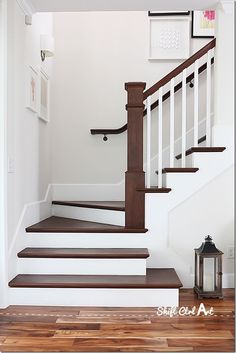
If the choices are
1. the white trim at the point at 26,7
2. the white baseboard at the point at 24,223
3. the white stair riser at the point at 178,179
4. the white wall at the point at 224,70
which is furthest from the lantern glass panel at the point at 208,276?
the white trim at the point at 26,7

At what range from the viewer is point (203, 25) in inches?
195

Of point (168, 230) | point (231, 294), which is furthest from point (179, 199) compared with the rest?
point (231, 294)

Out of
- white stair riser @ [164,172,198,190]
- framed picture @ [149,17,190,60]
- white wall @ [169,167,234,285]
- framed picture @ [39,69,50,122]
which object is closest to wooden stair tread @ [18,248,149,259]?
white wall @ [169,167,234,285]

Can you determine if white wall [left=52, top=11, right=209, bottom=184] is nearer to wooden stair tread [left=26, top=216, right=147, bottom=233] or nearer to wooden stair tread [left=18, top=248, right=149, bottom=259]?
wooden stair tread [left=26, top=216, right=147, bottom=233]

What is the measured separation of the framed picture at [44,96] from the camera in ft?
14.1

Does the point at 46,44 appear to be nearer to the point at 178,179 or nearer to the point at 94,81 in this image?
the point at 94,81

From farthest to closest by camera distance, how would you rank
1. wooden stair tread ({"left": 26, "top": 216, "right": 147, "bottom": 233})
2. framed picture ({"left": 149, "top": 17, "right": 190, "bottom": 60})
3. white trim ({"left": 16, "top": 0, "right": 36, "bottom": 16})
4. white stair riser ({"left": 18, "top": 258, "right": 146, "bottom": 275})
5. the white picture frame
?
framed picture ({"left": 149, "top": 17, "right": 190, "bottom": 60}) → the white picture frame → wooden stair tread ({"left": 26, "top": 216, "right": 147, "bottom": 233}) → white trim ({"left": 16, "top": 0, "right": 36, "bottom": 16}) → white stair riser ({"left": 18, "top": 258, "right": 146, "bottom": 275})

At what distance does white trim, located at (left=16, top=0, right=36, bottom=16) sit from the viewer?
349cm

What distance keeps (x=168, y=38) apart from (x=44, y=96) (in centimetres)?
166

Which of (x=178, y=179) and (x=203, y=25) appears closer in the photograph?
(x=178, y=179)

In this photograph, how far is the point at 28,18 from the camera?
3754 millimetres

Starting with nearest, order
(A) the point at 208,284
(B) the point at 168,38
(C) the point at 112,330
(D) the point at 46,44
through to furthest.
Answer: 1. (C) the point at 112,330
2. (A) the point at 208,284
3. (D) the point at 46,44
4. (B) the point at 168,38

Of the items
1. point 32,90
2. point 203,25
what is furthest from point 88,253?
point 203,25

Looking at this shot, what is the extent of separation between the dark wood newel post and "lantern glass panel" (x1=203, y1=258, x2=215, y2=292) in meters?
0.65
